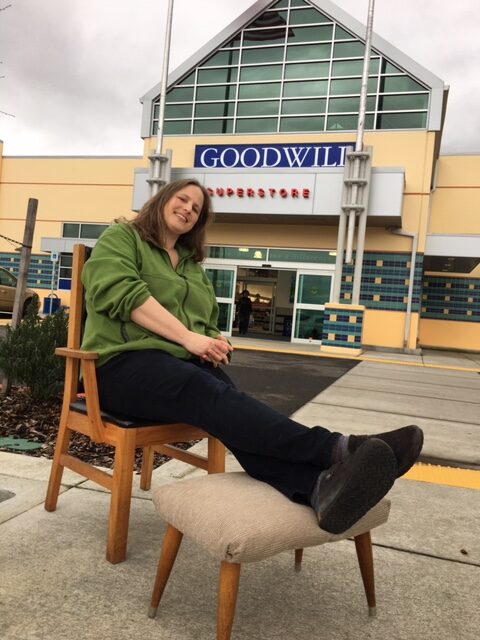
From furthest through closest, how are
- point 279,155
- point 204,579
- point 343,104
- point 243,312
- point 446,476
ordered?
point 243,312, point 343,104, point 279,155, point 446,476, point 204,579

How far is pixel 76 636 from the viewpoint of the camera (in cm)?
144

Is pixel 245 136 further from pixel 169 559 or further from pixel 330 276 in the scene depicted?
pixel 169 559

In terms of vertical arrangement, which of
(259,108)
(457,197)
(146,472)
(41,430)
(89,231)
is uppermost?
(259,108)

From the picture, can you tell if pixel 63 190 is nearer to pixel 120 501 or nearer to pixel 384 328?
pixel 384 328

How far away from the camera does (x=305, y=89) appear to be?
1562 centimetres

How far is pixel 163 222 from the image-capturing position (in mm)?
2320

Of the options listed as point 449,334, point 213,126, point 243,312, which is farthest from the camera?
point 449,334

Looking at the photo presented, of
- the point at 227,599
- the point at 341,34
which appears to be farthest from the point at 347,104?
the point at 227,599

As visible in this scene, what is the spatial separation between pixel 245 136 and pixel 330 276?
507cm

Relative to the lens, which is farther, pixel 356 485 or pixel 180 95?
pixel 180 95

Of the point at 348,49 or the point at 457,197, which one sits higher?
the point at 348,49

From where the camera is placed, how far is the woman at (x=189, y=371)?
143 centimetres

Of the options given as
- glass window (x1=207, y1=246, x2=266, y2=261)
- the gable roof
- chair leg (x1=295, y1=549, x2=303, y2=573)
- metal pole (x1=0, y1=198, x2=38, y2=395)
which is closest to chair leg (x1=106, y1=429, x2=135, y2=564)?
chair leg (x1=295, y1=549, x2=303, y2=573)

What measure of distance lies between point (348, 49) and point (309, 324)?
811cm
